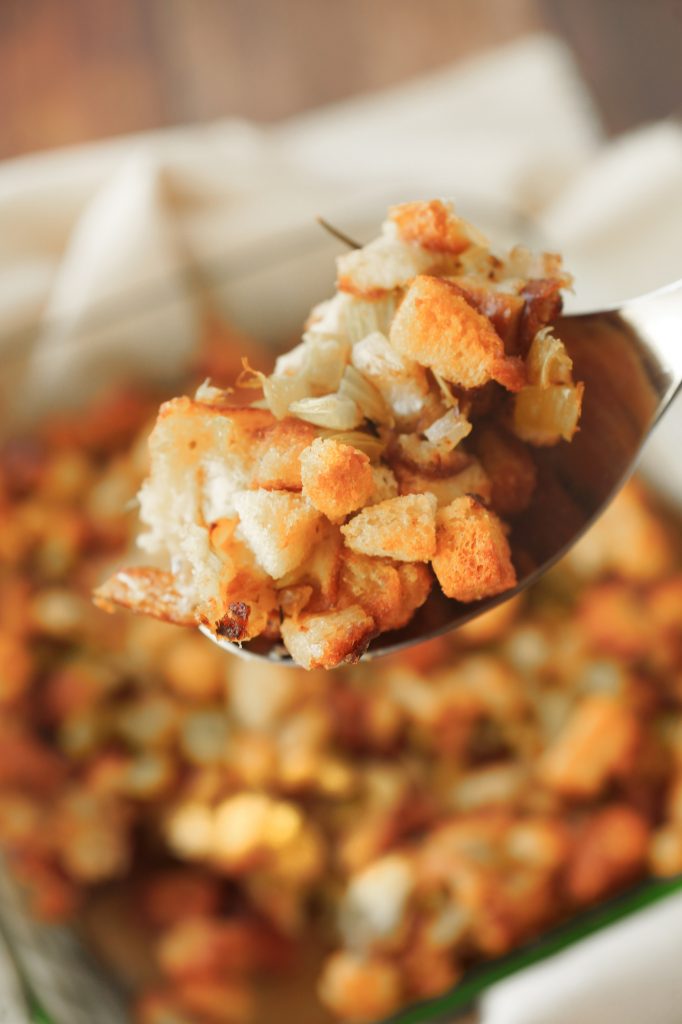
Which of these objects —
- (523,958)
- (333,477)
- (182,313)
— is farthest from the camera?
(182,313)

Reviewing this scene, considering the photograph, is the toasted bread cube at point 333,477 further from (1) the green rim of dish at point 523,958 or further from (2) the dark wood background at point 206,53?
(2) the dark wood background at point 206,53

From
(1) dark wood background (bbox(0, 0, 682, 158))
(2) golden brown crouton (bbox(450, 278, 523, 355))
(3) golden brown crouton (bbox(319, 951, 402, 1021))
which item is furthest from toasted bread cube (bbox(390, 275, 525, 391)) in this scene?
(1) dark wood background (bbox(0, 0, 682, 158))

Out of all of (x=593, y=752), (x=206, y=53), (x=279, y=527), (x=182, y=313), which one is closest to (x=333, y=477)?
(x=279, y=527)

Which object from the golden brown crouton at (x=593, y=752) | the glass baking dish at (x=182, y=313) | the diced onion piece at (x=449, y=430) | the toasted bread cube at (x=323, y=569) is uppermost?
the glass baking dish at (x=182, y=313)

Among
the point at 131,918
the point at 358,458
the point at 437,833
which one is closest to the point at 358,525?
the point at 358,458

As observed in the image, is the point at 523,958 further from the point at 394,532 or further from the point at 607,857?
the point at 394,532

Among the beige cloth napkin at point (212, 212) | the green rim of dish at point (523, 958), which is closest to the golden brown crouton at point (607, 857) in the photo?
A: the green rim of dish at point (523, 958)
